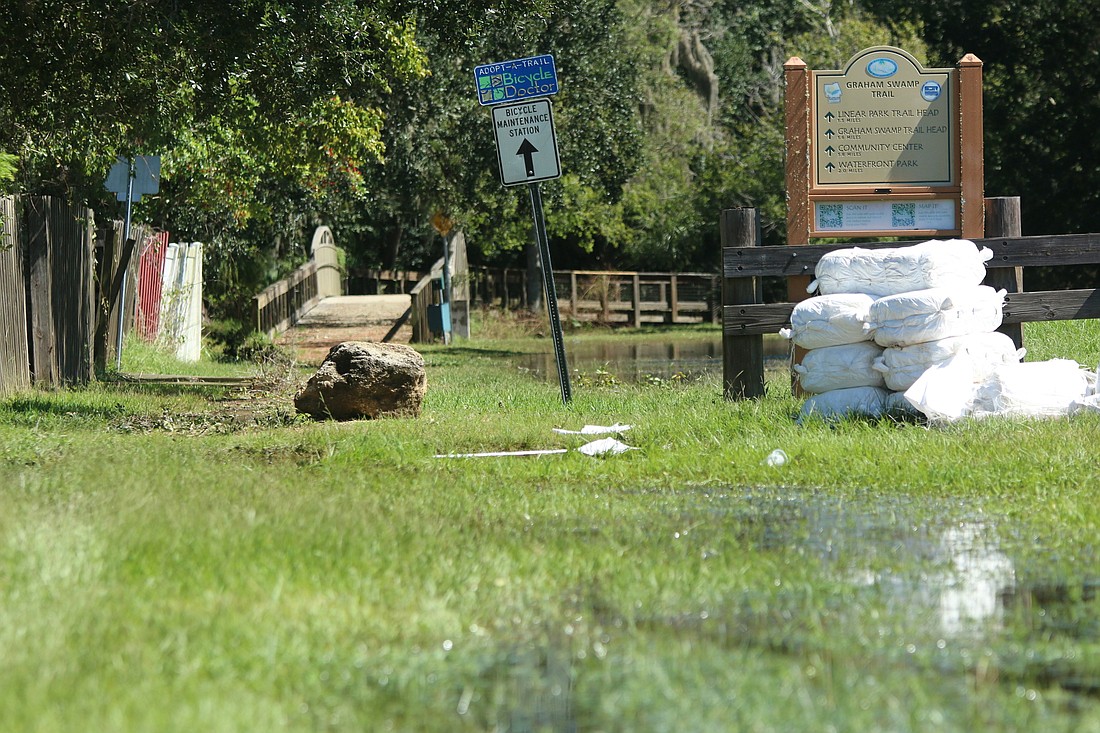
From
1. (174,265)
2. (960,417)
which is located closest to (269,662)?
(960,417)

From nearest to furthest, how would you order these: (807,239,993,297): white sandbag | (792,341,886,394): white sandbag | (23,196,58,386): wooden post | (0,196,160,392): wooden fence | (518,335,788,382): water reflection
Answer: (807,239,993,297): white sandbag < (792,341,886,394): white sandbag < (0,196,160,392): wooden fence < (23,196,58,386): wooden post < (518,335,788,382): water reflection

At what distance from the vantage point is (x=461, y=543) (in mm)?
5141

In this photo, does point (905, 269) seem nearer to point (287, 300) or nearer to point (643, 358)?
point (643, 358)

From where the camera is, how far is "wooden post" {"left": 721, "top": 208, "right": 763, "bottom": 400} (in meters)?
10.1

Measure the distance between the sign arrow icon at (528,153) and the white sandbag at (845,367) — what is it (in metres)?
3.43

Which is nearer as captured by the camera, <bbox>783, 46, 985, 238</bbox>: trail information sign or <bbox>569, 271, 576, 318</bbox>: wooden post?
<bbox>783, 46, 985, 238</bbox>: trail information sign

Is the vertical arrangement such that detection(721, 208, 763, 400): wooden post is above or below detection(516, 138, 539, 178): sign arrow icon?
below

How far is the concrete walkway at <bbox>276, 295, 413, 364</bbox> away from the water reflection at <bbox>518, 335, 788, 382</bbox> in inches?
141

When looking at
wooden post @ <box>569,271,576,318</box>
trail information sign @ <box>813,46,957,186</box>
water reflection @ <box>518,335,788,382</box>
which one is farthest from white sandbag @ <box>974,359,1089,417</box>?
wooden post @ <box>569,271,576,318</box>

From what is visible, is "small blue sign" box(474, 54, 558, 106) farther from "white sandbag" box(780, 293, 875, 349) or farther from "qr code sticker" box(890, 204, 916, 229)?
"white sandbag" box(780, 293, 875, 349)

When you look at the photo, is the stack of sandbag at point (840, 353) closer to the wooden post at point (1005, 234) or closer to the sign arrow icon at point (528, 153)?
the wooden post at point (1005, 234)

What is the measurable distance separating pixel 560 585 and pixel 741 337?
6005mm

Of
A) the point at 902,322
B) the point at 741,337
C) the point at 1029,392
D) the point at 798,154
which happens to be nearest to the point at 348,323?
the point at 798,154

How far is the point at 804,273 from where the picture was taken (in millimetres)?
9969
